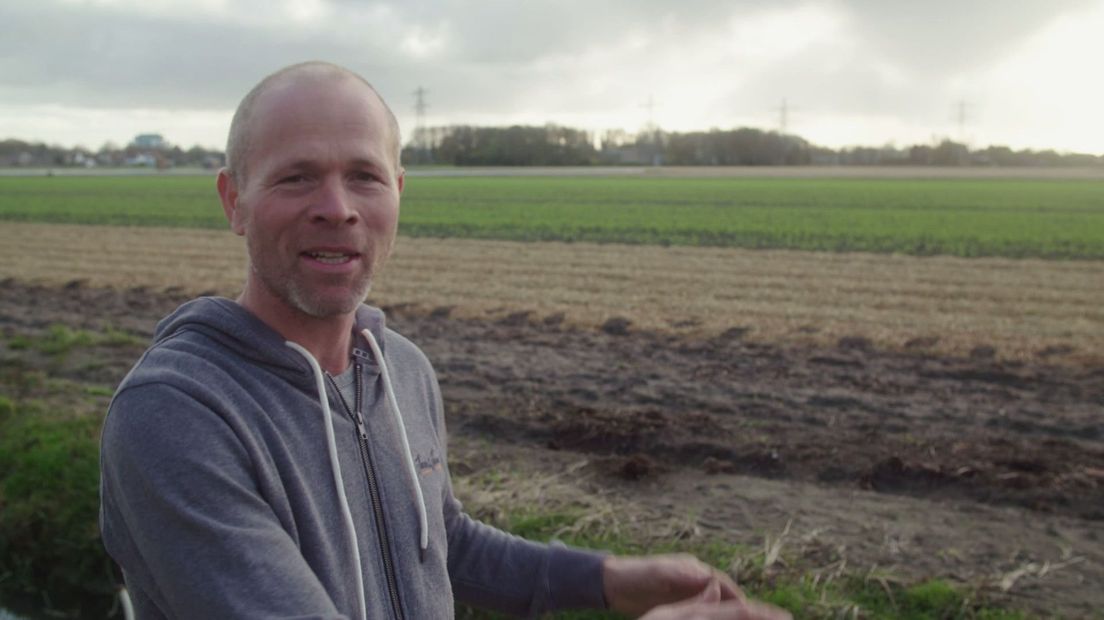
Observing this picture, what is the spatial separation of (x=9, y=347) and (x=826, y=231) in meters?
20.6

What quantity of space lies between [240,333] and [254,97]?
0.42 m

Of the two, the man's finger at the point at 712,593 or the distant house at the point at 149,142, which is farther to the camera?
the distant house at the point at 149,142

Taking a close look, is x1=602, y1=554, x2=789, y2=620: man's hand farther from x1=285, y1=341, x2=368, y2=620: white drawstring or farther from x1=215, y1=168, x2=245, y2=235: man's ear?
x1=215, y1=168, x2=245, y2=235: man's ear

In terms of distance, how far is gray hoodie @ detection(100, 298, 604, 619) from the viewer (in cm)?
156

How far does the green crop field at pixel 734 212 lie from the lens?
2491 cm

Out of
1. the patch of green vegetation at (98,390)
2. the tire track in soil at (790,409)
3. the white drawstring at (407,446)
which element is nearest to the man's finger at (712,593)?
the white drawstring at (407,446)

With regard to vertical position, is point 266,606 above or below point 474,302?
above

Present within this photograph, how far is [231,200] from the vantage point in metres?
2.01

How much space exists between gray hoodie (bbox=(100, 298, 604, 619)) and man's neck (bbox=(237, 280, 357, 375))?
0.20 feet

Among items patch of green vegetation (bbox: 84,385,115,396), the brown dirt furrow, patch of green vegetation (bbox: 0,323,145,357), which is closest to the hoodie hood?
patch of green vegetation (bbox: 84,385,115,396)

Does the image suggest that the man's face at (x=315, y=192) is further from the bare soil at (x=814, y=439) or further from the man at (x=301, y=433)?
the bare soil at (x=814, y=439)

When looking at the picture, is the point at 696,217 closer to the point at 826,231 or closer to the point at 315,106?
the point at 826,231

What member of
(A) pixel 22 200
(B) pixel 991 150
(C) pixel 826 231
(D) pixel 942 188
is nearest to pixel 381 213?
(C) pixel 826 231

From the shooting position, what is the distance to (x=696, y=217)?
110ft
